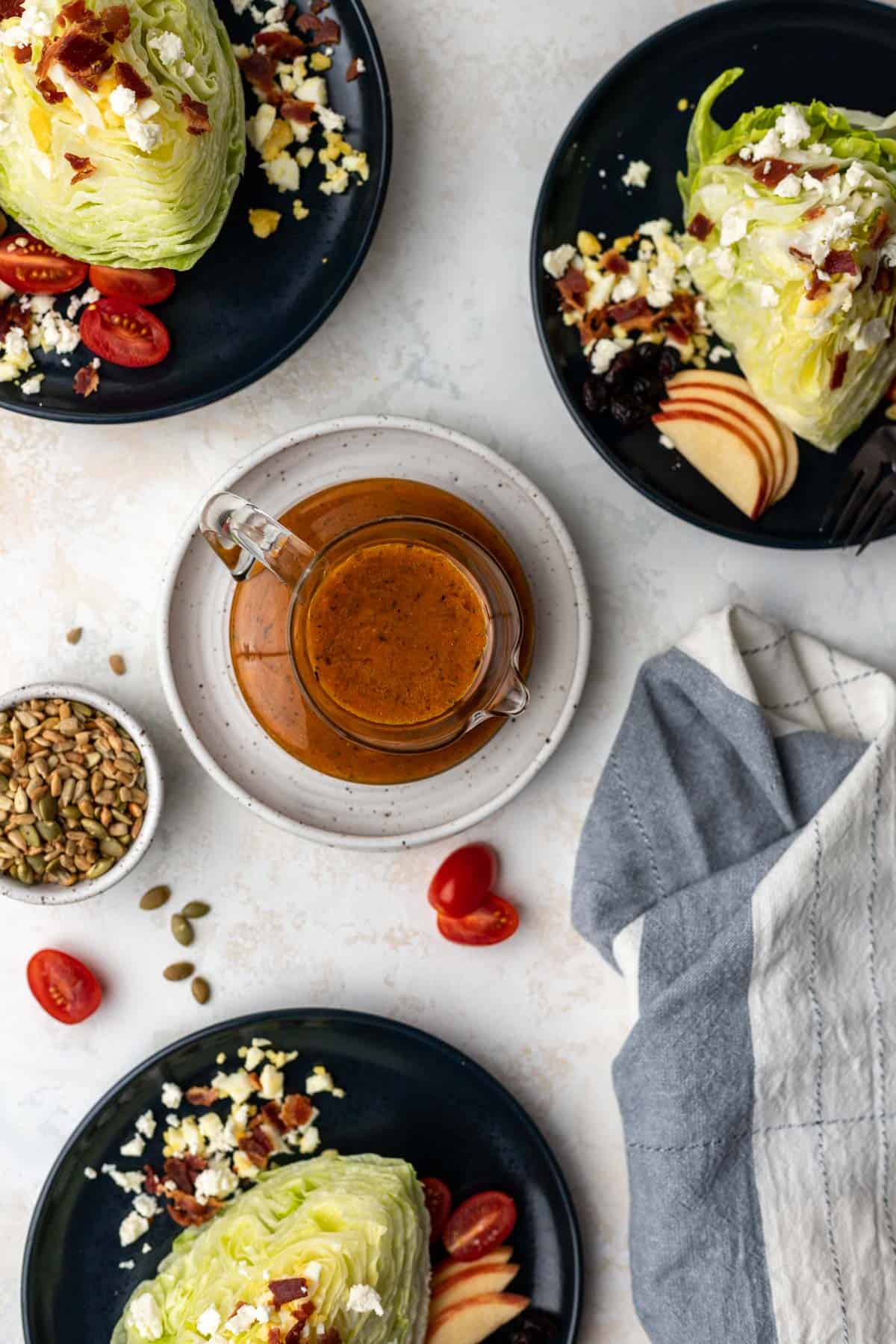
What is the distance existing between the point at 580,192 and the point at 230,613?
3.02 feet

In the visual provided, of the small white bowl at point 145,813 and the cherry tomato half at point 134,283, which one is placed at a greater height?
the cherry tomato half at point 134,283

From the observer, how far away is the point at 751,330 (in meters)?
2.03

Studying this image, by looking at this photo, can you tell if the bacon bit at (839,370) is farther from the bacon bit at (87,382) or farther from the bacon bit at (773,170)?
the bacon bit at (87,382)

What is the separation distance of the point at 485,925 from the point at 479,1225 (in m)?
0.51

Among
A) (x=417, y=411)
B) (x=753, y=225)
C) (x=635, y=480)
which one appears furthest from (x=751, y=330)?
(x=417, y=411)

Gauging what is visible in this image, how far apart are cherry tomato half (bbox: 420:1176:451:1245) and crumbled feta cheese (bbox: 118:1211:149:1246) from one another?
0.48 meters

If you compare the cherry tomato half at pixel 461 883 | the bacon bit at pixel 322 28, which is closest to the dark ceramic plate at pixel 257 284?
the bacon bit at pixel 322 28

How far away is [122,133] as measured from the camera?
70.1 inches

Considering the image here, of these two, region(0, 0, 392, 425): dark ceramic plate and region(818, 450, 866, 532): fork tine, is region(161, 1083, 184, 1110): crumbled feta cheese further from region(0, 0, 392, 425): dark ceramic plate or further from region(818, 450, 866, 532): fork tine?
region(818, 450, 866, 532): fork tine

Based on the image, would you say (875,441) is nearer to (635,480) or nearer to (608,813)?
(635,480)

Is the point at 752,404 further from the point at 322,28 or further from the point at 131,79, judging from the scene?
the point at 131,79

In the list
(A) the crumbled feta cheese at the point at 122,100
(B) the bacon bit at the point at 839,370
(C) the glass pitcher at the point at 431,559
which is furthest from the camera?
(B) the bacon bit at the point at 839,370

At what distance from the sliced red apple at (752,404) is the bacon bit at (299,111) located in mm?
745

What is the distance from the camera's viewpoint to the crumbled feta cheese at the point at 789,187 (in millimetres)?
1885
